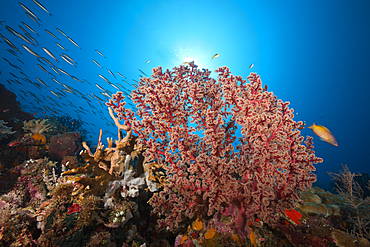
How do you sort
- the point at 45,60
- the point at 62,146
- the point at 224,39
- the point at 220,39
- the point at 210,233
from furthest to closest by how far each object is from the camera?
the point at 224,39 < the point at 220,39 < the point at 45,60 < the point at 62,146 < the point at 210,233

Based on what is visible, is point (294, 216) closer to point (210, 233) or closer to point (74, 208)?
point (210, 233)

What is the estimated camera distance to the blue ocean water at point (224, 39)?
3494 cm

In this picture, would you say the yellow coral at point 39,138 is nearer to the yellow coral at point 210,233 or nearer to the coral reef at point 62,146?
the coral reef at point 62,146

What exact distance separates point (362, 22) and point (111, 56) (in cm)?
7536

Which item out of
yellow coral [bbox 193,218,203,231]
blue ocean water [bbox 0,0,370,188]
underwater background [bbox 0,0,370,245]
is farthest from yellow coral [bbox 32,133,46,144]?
underwater background [bbox 0,0,370,245]

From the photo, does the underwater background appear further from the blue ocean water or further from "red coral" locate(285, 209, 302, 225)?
"red coral" locate(285, 209, 302, 225)

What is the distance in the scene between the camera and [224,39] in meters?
39.9

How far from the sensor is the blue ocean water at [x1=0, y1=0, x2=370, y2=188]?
3494cm

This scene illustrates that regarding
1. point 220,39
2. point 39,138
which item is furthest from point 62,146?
point 220,39

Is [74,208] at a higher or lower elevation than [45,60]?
lower

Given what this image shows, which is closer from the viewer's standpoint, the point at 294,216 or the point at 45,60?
the point at 294,216

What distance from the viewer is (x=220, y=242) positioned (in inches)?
90.7

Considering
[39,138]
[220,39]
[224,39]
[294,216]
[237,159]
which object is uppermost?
[224,39]

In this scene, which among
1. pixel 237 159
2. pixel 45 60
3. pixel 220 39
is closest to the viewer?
pixel 237 159
